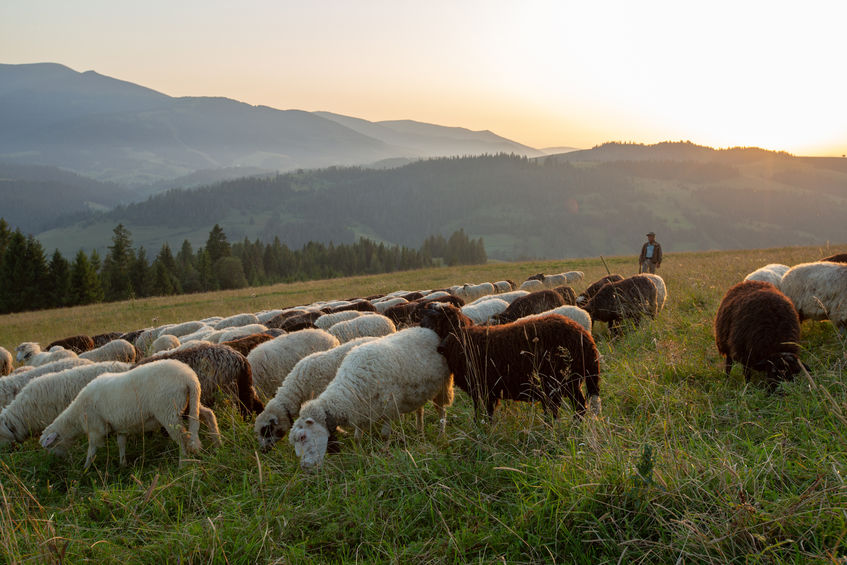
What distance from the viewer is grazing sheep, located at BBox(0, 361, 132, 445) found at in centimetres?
738

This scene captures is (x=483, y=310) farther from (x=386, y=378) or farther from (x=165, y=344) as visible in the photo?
(x=165, y=344)

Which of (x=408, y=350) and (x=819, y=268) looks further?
(x=819, y=268)

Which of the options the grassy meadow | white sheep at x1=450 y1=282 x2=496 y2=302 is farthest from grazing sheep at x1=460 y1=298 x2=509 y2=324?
white sheep at x1=450 y1=282 x2=496 y2=302

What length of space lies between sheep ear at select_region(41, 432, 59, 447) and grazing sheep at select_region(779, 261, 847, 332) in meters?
10.9

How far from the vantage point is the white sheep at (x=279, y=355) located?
8.14m

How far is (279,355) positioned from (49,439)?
11.2 ft

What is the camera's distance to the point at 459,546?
10.0ft

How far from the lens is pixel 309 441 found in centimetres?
477

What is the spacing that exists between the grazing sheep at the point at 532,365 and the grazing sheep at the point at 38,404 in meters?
7.16

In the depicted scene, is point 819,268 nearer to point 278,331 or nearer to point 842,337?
point 842,337

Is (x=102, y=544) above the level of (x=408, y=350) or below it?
below

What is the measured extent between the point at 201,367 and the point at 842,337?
9440 mm

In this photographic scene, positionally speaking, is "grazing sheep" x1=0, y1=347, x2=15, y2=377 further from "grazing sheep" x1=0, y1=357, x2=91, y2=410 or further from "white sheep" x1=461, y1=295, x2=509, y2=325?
"white sheep" x1=461, y1=295, x2=509, y2=325

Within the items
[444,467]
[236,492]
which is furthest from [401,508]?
[236,492]
